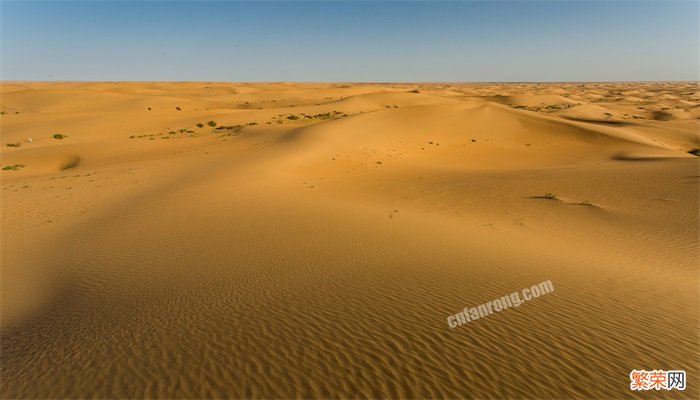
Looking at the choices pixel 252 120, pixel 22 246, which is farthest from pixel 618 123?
pixel 22 246

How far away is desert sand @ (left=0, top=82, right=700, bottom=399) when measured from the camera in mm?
4879

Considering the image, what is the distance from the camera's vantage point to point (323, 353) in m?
5.14

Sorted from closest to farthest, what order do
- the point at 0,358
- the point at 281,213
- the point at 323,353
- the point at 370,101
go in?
1. the point at 323,353
2. the point at 0,358
3. the point at 281,213
4. the point at 370,101

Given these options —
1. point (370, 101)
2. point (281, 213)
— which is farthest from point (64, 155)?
point (370, 101)

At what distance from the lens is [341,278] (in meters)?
7.61

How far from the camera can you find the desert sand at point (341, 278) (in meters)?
4.88

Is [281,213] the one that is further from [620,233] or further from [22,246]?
[620,233]

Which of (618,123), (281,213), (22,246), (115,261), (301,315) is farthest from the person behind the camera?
(618,123)

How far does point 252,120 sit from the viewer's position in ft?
140

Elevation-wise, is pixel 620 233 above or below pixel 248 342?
below

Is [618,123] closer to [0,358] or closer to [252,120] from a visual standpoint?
[252,120]

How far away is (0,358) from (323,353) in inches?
186

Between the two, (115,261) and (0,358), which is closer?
(0,358)

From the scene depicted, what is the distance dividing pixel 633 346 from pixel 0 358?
9.16 m
